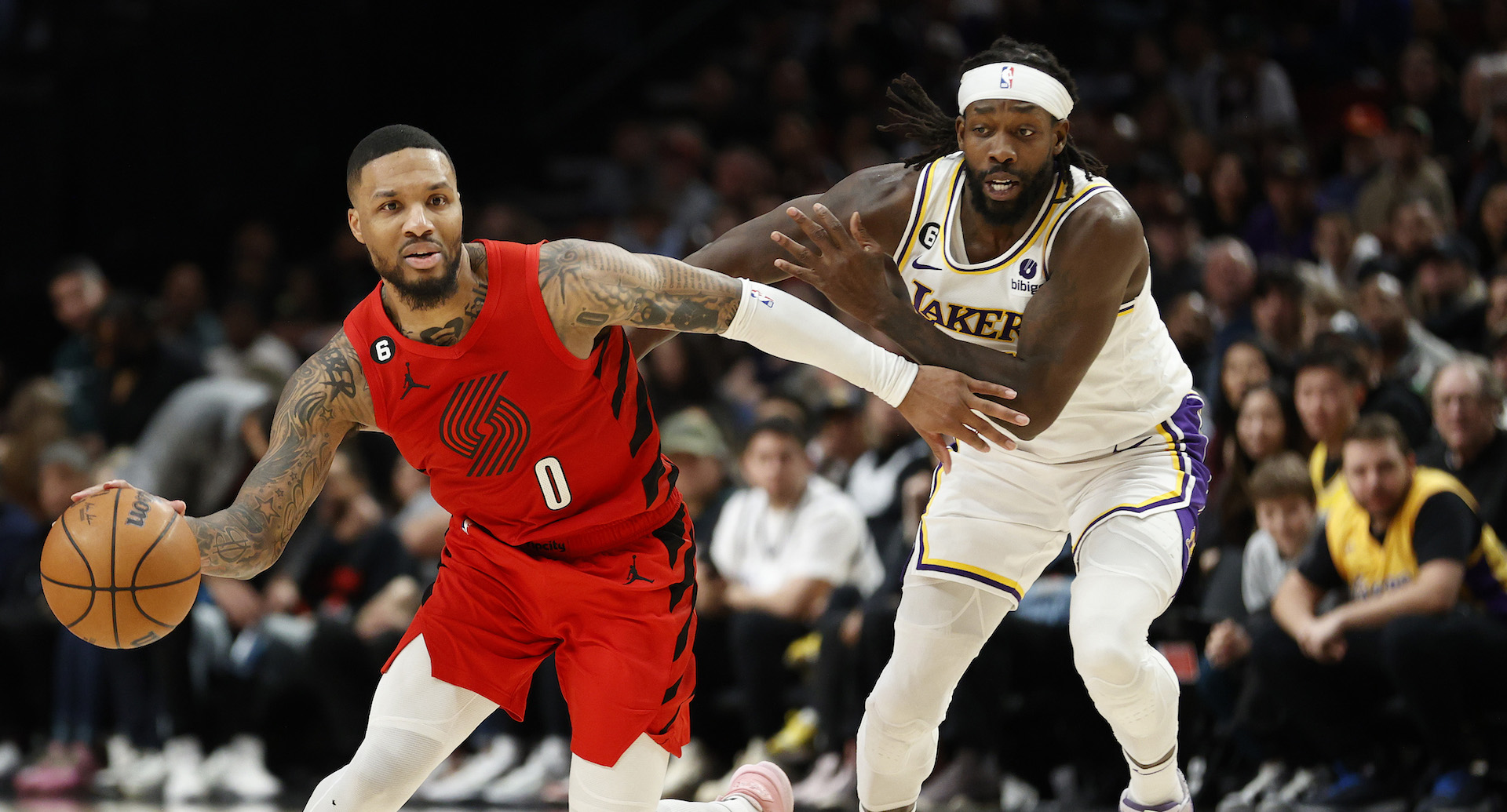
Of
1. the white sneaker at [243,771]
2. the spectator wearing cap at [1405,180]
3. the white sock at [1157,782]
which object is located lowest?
the white sneaker at [243,771]

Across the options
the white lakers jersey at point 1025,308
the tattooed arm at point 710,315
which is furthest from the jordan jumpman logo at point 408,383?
the white lakers jersey at point 1025,308

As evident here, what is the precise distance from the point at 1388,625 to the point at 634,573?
11.2ft

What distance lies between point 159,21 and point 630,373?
35.9 feet

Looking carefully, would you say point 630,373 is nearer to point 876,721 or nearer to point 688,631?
point 688,631

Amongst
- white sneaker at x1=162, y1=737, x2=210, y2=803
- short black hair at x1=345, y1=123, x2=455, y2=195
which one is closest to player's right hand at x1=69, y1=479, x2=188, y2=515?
short black hair at x1=345, y1=123, x2=455, y2=195

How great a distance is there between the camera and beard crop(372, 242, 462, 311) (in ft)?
13.7

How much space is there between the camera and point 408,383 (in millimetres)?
4246

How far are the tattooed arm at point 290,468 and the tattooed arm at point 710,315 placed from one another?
0.59m

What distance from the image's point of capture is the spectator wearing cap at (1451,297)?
26.2ft

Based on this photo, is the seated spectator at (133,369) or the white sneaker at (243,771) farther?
the seated spectator at (133,369)

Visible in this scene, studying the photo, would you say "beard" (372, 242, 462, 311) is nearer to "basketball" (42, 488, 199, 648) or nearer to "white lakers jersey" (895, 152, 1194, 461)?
"basketball" (42, 488, 199, 648)

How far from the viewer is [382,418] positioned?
430cm

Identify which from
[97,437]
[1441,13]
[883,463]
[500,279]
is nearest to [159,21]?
[97,437]

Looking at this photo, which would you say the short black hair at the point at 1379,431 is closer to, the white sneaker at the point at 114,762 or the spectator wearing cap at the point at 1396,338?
the spectator wearing cap at the point at 1396,338
